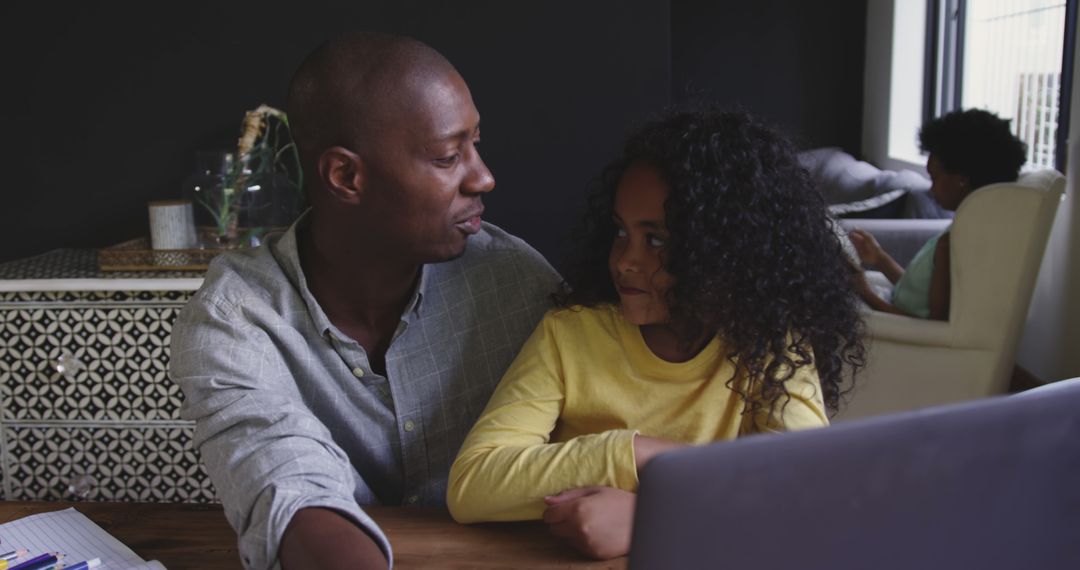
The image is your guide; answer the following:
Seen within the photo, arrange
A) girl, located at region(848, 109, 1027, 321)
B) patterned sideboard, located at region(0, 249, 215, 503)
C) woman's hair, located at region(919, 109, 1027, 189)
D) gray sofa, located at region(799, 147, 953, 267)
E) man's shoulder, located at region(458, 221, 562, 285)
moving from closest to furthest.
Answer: man's shoulder, located at region(458, 221, 562, 285)
patterned sideboard, located at region(0, 249, 215, 503)
girl, located at region(848, 109, 1027, 321)
woman's hair, located at region(919, 109, 1027, 189)
gray sofa, located at region(799, 147, 953, 267)

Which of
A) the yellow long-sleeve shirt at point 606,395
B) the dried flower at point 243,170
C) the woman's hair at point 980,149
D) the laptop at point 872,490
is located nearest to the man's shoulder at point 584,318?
the yellow long-sleeve shirt at point 606,395

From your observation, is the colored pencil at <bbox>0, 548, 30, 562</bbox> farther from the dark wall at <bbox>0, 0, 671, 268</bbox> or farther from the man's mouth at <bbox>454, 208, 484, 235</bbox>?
the dark wall at <bbox>0, 0, 671, 268</bbox>

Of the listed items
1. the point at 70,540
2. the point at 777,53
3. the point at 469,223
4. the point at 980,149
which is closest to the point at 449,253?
the point at 469,223

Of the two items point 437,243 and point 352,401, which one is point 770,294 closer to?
point 437,243

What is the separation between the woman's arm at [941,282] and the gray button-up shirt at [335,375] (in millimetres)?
2185

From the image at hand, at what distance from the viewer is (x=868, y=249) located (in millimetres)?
3656

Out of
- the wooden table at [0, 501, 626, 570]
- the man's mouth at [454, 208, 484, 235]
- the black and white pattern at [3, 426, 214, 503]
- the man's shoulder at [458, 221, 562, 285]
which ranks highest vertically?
the man's mouth at [454, 208, 484, 235]

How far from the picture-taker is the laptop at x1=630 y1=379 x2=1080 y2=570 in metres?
0.52

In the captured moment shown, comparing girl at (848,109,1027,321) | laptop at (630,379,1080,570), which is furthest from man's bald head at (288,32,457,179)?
girl at (848,109,1027,321)

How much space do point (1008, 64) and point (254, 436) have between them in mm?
4447

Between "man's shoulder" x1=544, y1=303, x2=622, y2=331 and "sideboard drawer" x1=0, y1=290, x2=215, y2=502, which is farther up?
"man's shoulder" x1=544, y1=303, x2=622, y2=331

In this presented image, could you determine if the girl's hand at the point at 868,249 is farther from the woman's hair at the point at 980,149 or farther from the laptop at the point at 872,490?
the laptop at the point at 872,490

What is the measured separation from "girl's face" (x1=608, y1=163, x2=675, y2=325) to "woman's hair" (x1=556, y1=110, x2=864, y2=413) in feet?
0.05

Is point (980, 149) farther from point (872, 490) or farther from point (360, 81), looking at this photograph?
point (872, 490)
